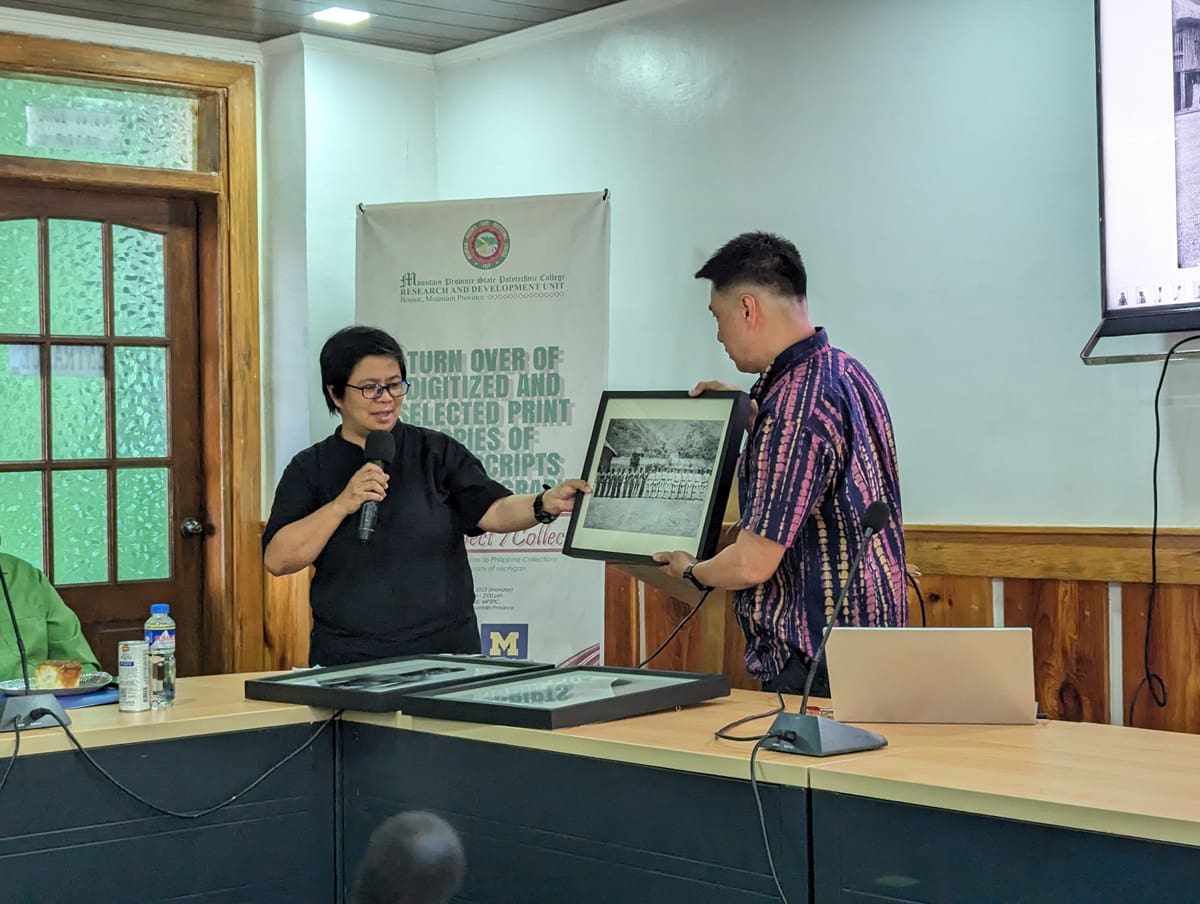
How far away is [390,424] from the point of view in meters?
3.08

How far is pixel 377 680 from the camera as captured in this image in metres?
2.54

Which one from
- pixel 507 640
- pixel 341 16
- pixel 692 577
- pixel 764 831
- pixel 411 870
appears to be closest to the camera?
pixel 411 870

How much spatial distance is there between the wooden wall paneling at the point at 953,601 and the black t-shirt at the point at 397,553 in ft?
4.06

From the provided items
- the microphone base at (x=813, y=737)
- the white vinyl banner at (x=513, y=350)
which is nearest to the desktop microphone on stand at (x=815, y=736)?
the microphone base at (x=813, y=737)

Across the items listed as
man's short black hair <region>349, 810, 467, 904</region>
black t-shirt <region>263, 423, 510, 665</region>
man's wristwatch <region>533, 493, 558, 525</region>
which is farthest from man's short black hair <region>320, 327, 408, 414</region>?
man's short black hair <region>349, 810, 467, 904</region>

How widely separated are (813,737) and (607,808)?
1.08 ft

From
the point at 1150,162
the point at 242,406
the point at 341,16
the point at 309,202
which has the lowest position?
the point at 242,406

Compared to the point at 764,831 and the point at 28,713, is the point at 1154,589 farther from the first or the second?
the point at 28,713

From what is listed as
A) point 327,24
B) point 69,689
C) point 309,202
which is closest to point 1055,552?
point 69,689

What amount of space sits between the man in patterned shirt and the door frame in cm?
271

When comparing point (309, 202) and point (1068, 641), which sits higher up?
point (309, 202)

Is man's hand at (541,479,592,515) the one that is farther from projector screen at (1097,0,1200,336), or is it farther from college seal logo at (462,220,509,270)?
college seal logo at (462,220,509,270)

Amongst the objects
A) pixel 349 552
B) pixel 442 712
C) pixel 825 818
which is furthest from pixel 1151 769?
pixel 349 552

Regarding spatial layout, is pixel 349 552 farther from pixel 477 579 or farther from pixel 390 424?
pixel 477 579
